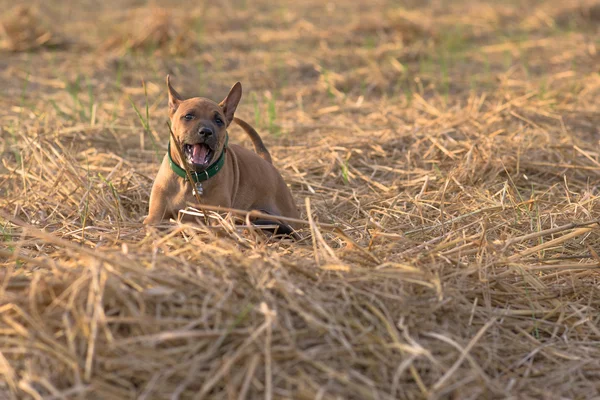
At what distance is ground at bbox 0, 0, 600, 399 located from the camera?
2604 mm

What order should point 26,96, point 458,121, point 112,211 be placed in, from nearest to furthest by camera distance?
point 112,211
point 458,121
point 26,96

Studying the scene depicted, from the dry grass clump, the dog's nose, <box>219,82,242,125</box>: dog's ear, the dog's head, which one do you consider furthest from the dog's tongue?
the dry grass clump

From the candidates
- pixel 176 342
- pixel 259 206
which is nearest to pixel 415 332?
A: pixel 176 342

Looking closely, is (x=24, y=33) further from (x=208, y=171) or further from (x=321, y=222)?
(x=321, y=222)

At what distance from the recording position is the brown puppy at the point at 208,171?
419 cm

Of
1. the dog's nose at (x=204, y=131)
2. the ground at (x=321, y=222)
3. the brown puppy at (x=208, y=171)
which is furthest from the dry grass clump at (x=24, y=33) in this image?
the dog's nose at (x=204, y=131)

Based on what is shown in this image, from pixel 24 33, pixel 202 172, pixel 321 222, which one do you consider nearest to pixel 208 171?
pixel 202 172

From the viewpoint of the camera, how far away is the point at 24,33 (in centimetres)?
909

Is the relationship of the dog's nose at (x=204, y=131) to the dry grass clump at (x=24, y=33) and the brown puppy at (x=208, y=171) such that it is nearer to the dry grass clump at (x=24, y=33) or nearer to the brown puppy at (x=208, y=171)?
the brown puppy at (x=208, y=171)

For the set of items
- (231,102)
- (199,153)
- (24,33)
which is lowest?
(24,33)

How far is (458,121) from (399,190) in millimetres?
1222

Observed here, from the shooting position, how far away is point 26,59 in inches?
346

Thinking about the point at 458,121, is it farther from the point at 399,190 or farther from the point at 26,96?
the point at 26,96

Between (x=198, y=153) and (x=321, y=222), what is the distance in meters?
0.84
